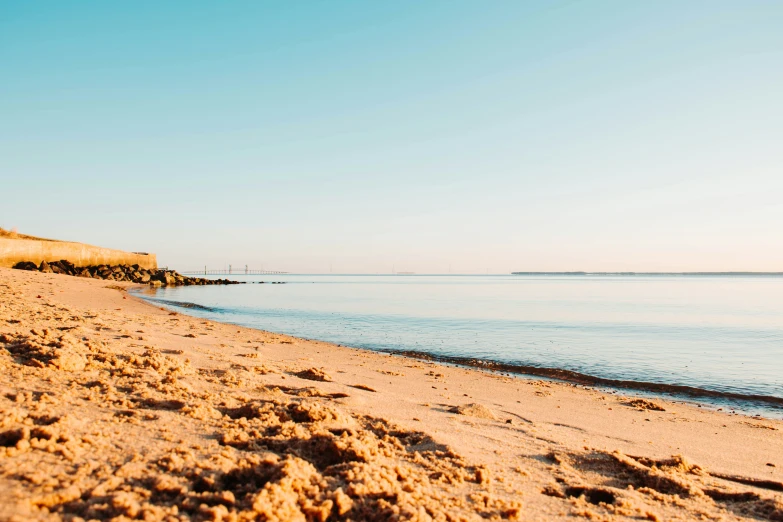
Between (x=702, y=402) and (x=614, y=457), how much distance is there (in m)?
6.32

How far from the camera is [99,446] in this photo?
10.4ft

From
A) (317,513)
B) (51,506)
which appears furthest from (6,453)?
(317,513)

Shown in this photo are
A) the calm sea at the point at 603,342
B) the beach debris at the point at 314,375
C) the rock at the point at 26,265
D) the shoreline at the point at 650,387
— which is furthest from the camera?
the rock at the point at 26,265

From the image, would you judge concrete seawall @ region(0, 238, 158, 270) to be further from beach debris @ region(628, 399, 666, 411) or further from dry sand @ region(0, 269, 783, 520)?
beach debris @ region(628, 399, 666, 411)

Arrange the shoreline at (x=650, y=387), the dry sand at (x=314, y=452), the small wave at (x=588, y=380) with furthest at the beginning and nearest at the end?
the small wave at (x=588, y=380) < the shoreline at (x=650, y=387) < the dry sand at (x=314, y=452)

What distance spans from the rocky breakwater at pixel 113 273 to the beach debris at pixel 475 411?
1477 inches

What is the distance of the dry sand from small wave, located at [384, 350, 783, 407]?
8.94 ft

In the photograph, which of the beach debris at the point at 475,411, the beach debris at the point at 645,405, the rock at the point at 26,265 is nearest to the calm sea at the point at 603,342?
the beach debris at the point at 645,405

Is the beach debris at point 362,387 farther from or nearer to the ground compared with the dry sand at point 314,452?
nearer to the ground

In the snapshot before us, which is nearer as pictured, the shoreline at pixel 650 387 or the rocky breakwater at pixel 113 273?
the shoreline at pixel 650 387

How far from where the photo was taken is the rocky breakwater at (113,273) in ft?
112

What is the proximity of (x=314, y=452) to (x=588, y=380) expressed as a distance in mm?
8895

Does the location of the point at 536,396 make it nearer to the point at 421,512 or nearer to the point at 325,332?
the point at 421,512

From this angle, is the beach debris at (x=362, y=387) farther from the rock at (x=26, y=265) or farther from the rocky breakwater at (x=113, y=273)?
the rock at (x=26, y=265)
